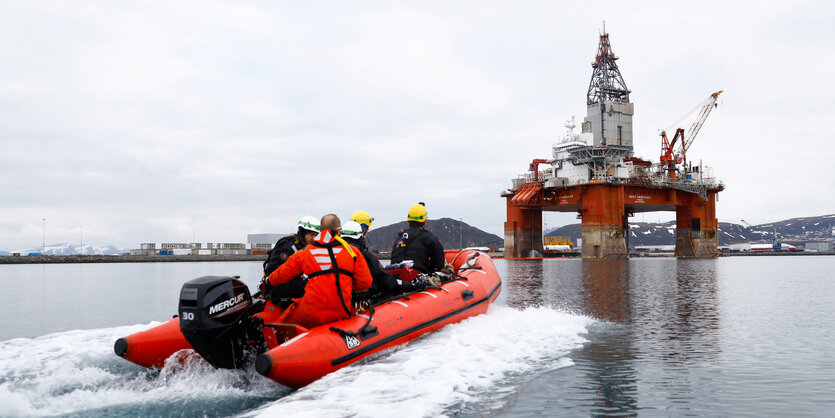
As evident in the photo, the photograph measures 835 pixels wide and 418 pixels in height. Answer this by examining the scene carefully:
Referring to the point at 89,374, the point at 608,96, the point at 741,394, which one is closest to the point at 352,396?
the point at 89,374

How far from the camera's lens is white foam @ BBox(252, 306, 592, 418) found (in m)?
5.09

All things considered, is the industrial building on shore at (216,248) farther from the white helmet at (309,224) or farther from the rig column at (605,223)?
the white helmet at (309,224)

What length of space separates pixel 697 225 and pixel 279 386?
63.3m

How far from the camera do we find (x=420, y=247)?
30.5 feet

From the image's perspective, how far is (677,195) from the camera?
2391 inches

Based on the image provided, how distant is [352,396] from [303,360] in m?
0.79

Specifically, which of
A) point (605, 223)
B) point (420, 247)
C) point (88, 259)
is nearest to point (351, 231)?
point (420, 247)

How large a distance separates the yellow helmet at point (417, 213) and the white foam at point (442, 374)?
1.75 m

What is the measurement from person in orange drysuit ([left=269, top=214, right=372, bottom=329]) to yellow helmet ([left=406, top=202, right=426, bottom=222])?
2387 mm

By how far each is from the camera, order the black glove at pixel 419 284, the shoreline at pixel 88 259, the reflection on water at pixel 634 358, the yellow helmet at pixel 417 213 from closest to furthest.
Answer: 1. the reflection on water at pixel 634 358
2. the black glove at pixel 419 284
3. the yellow helmet at pixel 417 213
4. the shoreline at pixel 88 259

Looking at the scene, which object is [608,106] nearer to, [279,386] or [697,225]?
[697,225]

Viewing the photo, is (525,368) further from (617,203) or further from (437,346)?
(617,203)

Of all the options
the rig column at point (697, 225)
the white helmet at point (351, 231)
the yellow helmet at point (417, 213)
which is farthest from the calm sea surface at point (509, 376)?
the rig column at point (697, 225)

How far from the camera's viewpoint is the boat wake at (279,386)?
5.21 metres
